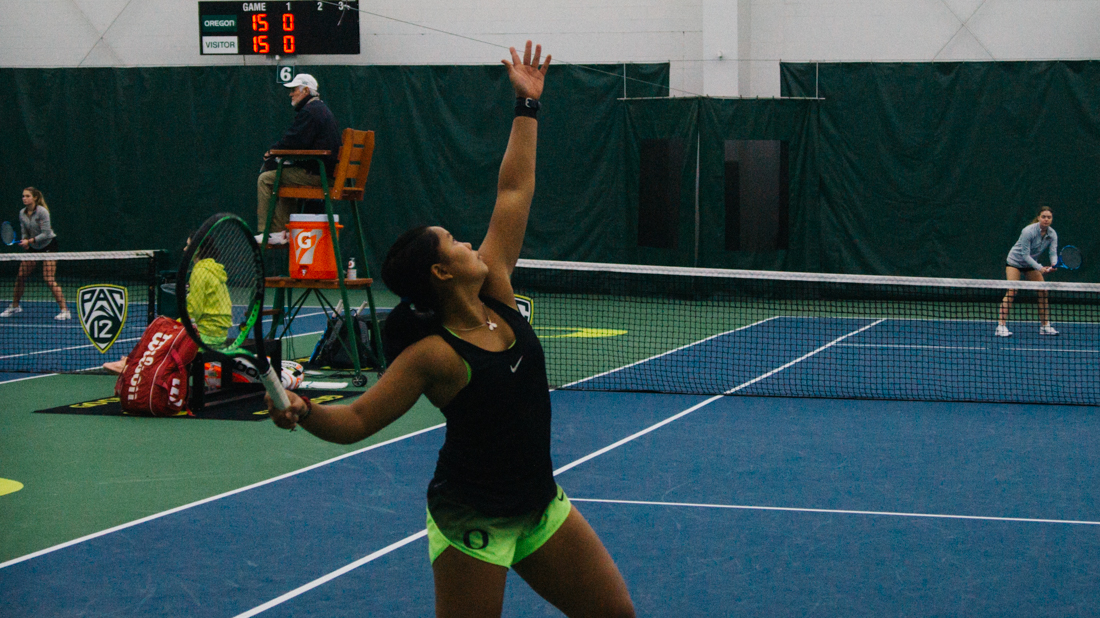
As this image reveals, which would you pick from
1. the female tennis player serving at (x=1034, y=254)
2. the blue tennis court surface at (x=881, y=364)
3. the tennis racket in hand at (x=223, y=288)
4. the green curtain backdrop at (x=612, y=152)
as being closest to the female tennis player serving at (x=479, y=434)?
the tennis racket in hand at (x=223, y=288)

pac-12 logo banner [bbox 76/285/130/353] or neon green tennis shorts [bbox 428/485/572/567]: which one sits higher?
neon green tennis shorts [bbox 428/485/572/567]

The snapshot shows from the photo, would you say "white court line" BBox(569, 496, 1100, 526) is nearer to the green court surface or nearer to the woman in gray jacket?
the green court surface

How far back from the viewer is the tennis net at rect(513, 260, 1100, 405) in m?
9.64

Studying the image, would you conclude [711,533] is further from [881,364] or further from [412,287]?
[881,364]

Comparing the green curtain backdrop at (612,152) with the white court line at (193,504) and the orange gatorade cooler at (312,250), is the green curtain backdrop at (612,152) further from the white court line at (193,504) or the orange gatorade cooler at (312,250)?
the white court line at (193,504)

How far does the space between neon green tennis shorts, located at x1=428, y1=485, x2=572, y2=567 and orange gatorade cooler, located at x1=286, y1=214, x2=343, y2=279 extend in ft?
20.1

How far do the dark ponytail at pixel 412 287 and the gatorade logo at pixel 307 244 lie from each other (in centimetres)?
612

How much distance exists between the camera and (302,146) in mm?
8852

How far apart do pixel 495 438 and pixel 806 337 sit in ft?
34.6

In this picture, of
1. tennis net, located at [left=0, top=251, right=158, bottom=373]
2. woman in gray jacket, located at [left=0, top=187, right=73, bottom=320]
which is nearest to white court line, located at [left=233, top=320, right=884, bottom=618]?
tennis net, located at [left=0, top=251, right=158, bottom=373]

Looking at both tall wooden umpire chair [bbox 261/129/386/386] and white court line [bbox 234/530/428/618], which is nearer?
white court line [bbox 234/530/428/618]

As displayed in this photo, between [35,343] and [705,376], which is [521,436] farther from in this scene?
[35,343]

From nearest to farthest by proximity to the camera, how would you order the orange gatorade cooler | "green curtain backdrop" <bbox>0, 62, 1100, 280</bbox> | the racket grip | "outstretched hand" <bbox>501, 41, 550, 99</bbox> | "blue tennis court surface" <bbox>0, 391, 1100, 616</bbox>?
the racket grip < "outstretched hand" <bbox>501, 41, 550, 99</bbox> < "blue tennis court surface" <bbox>0, 391, 1100, 616</bbox> < the orange gatorade cooler < "green curtain backdrop" <bbox>0, 62, 1100, 280</bbox>

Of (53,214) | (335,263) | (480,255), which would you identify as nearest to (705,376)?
(335,263)
